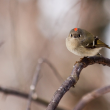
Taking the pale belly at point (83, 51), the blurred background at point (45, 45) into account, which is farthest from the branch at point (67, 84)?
the blurred background at point (45, 45)

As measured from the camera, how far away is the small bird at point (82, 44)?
1.16 meters

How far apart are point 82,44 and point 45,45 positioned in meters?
1.55

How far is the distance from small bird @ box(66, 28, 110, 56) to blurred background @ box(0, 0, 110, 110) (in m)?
1.17

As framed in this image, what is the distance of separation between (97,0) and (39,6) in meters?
1.07

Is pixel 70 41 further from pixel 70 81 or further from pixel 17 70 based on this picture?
pixel 17 70

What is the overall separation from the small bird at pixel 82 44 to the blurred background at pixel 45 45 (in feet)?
3.83

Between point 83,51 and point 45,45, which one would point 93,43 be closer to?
point 83,51

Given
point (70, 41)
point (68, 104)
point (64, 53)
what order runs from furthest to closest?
point (64, 53)
point (68, 104)
point (70, 41)

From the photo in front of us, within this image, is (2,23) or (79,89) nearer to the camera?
(79,89)

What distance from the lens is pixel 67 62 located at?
2.84 metres

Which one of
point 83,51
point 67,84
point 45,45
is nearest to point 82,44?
point 83,51

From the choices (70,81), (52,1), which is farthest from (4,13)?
(70,81)

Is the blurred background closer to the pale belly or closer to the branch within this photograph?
the pale belly

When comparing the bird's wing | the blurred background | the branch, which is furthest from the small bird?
the blurred background
